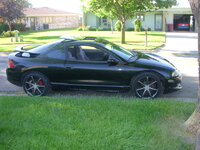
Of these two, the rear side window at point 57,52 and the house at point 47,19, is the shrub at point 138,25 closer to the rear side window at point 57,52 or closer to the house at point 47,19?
the house at point 47,19

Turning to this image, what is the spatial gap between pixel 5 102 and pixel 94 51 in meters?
2.41

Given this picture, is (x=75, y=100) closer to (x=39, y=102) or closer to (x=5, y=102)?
(x=39, y=102)

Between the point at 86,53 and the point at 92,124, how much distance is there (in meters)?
2.91

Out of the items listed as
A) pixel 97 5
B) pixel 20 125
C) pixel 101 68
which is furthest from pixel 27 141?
pixel 97 5

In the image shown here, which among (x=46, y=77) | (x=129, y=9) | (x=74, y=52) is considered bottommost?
(x=46, y=77)

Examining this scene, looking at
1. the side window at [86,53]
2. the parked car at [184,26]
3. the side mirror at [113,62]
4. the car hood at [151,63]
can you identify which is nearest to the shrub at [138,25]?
the parked car at [184,26]

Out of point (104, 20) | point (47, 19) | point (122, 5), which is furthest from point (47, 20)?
point (122, 5)

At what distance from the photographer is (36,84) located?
7125mm

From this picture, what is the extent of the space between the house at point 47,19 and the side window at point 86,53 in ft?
138

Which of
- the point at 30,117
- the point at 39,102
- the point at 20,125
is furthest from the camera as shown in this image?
the point at 39,102

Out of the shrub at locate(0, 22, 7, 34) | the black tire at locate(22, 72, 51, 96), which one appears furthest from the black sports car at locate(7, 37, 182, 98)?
the shrub at locate(0, 22, 7, 34)

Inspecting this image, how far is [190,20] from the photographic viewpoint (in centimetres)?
3981

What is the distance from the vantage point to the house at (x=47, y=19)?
49.4m

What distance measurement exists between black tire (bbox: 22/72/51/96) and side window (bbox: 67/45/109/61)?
2.72ft
